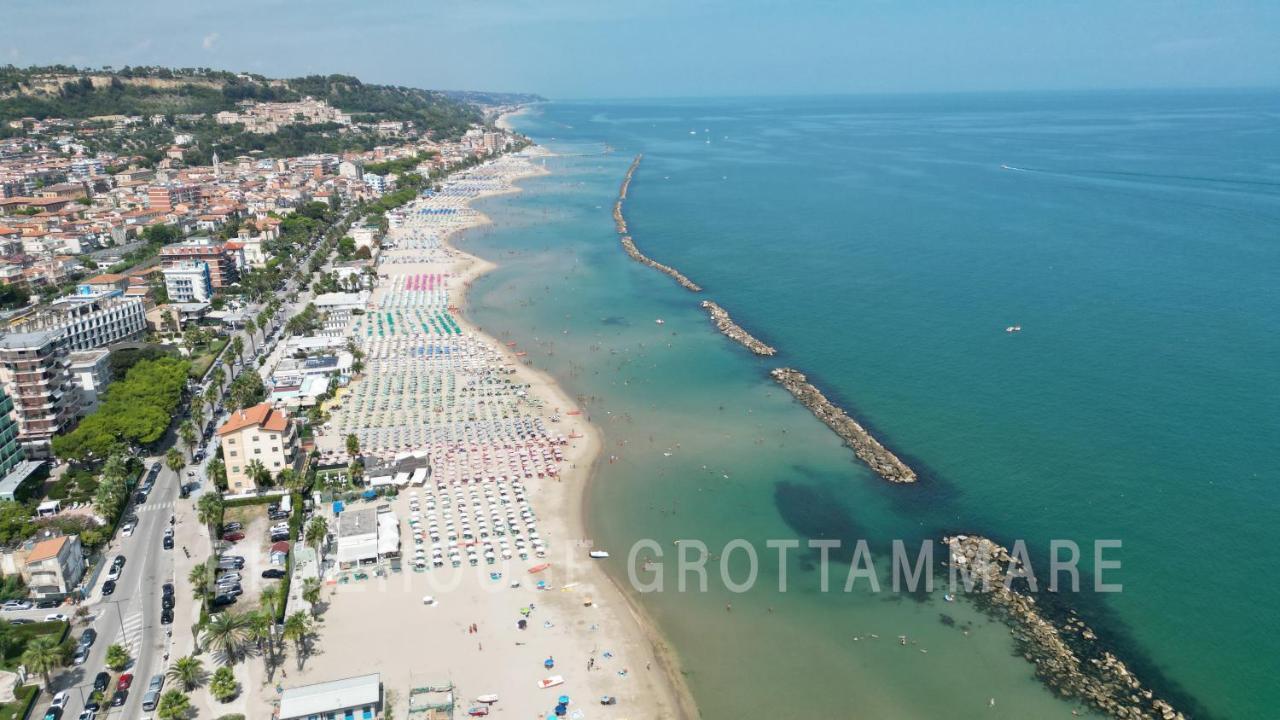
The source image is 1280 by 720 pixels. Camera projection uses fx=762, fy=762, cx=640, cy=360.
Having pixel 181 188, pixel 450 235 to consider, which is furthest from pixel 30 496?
pixel 181 188

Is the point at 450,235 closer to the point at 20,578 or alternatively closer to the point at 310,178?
the point at 310,178

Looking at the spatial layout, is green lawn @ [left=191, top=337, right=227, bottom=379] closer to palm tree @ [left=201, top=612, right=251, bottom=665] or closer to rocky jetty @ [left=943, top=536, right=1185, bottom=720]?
palm tree @ [left=201, top=612, right=251, bottom=665]

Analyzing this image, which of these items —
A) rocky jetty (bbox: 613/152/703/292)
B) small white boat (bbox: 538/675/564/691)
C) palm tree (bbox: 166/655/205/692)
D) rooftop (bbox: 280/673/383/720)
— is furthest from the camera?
rocky jetty (bbox: 613/152/703/292)

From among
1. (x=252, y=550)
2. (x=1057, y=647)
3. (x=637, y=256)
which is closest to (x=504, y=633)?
(x=252, y=550)

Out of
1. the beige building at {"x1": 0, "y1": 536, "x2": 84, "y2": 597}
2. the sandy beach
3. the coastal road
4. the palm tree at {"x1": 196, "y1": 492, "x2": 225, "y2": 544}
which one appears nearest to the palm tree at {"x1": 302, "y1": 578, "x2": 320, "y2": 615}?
the sandy beach

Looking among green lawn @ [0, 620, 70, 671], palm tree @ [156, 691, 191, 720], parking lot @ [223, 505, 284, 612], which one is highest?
palm tree @ [156, 691, 191, 720]

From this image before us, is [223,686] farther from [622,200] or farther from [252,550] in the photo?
[622,200]
